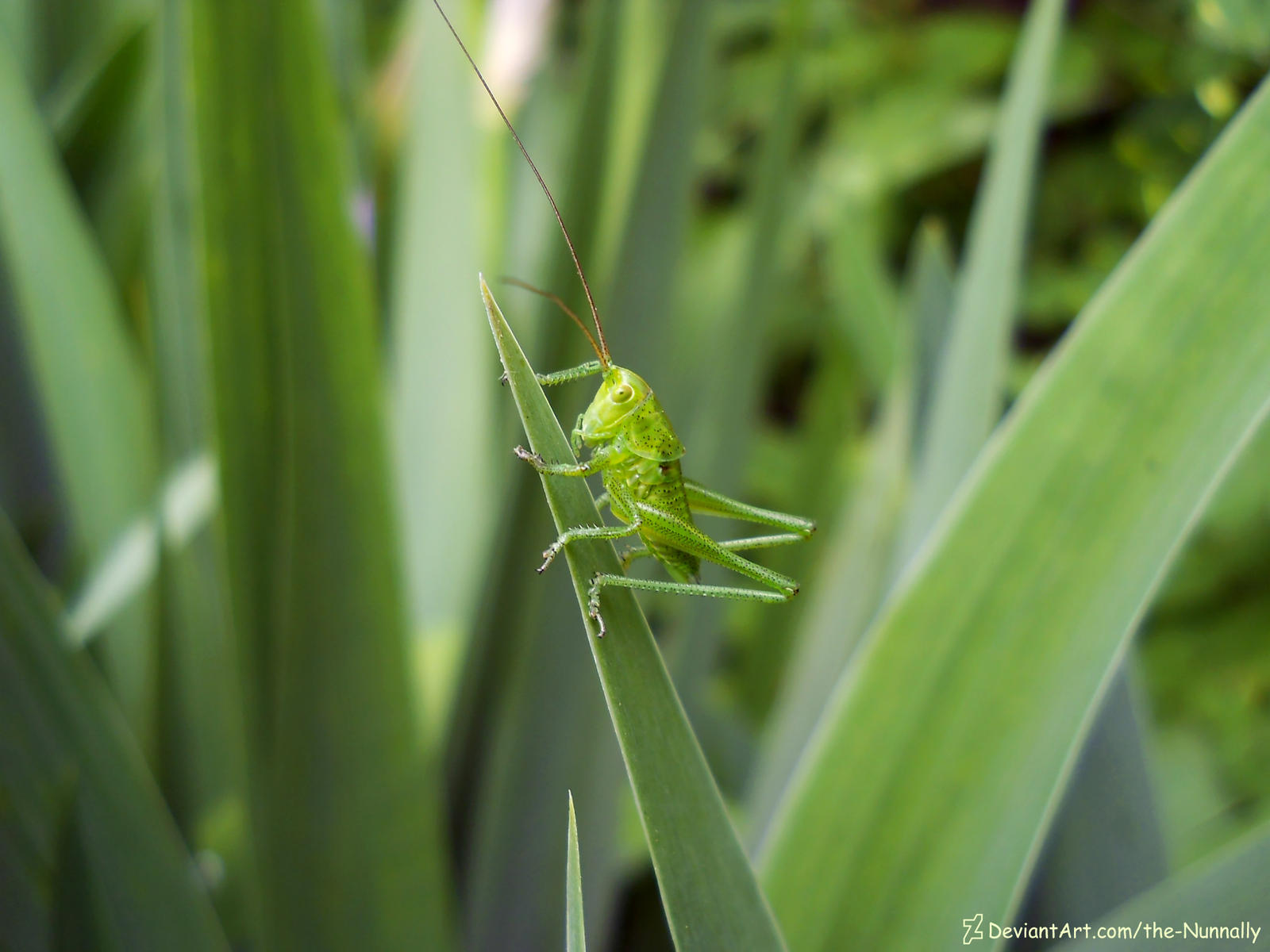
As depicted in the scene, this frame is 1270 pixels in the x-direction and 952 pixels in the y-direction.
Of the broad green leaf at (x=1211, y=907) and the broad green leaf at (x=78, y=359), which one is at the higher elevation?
the broad green leaf at (x=78, y=359)

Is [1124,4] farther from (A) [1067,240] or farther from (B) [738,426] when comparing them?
(B) [738,426]

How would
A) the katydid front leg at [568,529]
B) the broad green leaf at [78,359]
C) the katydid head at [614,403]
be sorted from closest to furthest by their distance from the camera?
the katydid front leg at [568,529]
the katydid head at [614,403]
the broad green leaf at [78,359]

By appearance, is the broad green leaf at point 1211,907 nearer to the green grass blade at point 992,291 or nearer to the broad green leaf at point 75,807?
the green grass blade at point 992,291

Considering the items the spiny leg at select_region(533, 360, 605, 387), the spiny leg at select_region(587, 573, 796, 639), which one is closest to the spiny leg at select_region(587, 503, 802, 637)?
the spiny leg at select_region(587, 573, 796, 639)

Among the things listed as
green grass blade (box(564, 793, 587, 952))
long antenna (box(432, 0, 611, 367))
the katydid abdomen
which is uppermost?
long antenna (box(432, 0, 611, 367))

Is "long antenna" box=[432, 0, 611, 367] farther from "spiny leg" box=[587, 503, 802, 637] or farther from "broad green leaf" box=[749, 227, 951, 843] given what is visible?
"broad green leaf" box=[749, 227, 951, 843]

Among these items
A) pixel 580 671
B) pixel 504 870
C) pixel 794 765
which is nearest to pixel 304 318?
pixel 580 671

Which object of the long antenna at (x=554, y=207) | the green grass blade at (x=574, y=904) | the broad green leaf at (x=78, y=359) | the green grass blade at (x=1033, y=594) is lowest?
the green grass blade at (x=574, y=904)

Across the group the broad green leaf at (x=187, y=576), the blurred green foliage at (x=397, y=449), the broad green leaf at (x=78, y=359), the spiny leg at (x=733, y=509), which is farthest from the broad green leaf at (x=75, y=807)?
the spiny leg at (x=733, y=509)
